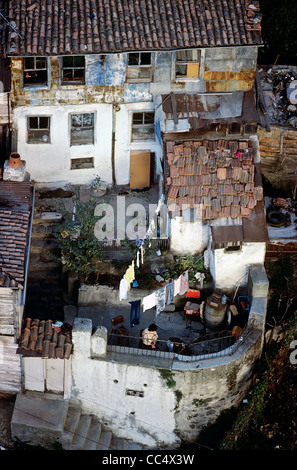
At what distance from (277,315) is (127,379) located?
6.93 metres

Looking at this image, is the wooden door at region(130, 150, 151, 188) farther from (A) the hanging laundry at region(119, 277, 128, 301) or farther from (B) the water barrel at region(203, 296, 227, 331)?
(B) the water barrel at region(203, 296, 227, 331)

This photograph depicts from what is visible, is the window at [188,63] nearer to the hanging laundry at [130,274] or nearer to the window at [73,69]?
the window at [73,69]

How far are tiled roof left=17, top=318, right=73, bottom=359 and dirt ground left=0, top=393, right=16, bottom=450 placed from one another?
108 inches

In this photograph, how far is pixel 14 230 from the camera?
91.8 ft

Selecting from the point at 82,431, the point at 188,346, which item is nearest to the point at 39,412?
the point at 82,431

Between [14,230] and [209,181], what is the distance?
719 cm

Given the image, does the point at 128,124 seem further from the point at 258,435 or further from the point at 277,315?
the point at 258,435

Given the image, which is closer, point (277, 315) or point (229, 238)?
point (229, 238)

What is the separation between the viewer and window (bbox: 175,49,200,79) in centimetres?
3142

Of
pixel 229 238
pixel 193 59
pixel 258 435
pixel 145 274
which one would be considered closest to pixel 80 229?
pixel 145 274

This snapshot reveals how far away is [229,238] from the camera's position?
1200 inches

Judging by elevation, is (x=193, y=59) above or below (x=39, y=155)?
above

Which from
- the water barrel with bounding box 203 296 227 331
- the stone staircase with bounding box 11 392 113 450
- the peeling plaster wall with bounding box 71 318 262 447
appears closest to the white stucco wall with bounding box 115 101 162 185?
the water barrel with bounding box 203 296 227 331

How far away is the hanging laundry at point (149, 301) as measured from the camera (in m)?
29.6
